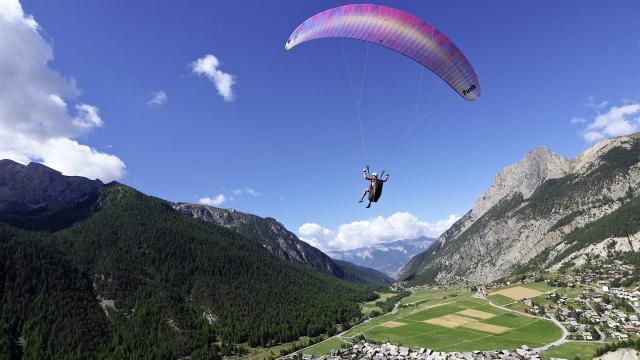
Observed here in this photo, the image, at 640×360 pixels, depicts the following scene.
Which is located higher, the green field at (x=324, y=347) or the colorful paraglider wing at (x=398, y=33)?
the colorful paraglider wing at (x=398, y=33)

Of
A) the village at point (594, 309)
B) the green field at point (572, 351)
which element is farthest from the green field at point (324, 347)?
the village at point (594, 309)

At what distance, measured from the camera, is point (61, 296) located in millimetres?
182750

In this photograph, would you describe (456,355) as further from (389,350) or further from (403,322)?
(403,322)

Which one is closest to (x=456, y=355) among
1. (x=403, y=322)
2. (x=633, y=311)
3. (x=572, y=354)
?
(x=572, y=354)


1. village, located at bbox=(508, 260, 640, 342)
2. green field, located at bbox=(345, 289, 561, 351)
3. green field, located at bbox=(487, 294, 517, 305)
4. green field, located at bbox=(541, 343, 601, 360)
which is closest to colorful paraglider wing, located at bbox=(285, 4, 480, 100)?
green field, located at bbox=(541, 343, 601, 360)

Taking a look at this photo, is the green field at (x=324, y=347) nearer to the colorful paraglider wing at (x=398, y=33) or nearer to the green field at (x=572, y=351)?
the green field at (x=572, y=351)

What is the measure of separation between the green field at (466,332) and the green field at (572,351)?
7.32 m

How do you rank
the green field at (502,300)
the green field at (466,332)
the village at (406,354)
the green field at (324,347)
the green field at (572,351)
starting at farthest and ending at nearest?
the green field at (502,300)
the green field at (324,347)
the green field at (466,332)
the village at (406,354)
the green field at (572,351)

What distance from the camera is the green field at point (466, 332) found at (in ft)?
426

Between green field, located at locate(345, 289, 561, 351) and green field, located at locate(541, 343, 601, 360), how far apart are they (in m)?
7.32

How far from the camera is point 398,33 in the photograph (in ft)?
139

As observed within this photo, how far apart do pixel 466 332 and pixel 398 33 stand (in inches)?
5147

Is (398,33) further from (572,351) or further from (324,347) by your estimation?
(324,347)

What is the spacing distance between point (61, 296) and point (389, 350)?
146m
